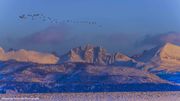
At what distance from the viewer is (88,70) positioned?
26.8 metres

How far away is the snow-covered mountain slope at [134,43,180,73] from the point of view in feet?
86.1

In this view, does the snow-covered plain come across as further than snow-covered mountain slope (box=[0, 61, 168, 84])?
Yes

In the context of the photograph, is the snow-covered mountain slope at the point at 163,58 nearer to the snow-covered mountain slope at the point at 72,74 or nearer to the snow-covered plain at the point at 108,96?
the snow-covered mountain slope at the point at 72,74

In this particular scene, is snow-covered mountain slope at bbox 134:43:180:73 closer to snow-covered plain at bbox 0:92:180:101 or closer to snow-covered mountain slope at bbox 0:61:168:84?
snow-covered mountain slope at bbox 0:61:168:84

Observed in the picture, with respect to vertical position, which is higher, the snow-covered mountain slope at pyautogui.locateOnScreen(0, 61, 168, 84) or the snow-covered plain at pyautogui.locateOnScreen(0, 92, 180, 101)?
A: the snow-covered mountain slope at pyautogui.locateOnScreen(0, 61, 168, 84)

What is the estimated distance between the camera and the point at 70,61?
26984 mm

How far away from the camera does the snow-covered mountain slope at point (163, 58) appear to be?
26.2 m

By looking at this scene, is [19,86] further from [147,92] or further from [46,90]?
[147,92]

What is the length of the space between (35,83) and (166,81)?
496 cm

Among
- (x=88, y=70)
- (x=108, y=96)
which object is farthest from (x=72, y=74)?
(x=108, y=96)

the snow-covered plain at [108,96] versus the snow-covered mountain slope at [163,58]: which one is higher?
the snow-covered mountain slope at [163,58]

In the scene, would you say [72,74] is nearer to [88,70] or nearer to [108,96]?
[88,70]

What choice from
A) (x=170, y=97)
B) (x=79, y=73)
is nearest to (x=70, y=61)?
(x=79, y=73)

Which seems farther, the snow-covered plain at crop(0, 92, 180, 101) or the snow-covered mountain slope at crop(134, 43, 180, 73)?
the snow-covered plain at crop(0, 92, 180, 101)
